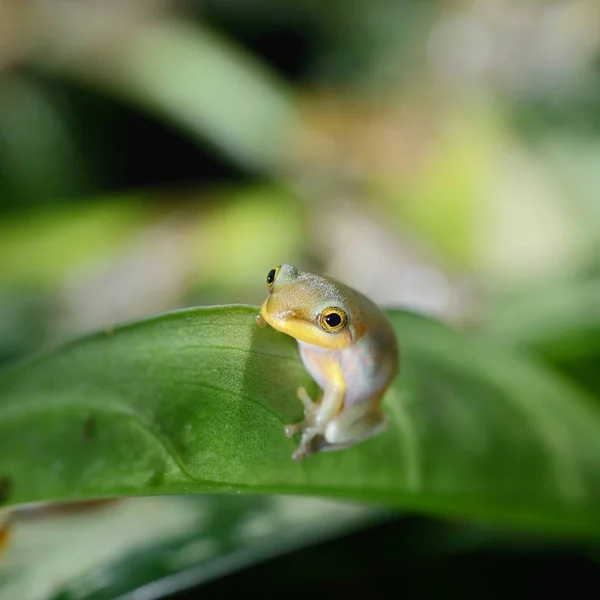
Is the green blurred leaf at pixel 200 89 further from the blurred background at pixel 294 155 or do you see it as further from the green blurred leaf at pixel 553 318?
the green blurred leaf at pixel 553 318

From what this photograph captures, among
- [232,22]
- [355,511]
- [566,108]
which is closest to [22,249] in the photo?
[232,22]

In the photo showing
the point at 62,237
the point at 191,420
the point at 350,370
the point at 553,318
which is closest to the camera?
the point at 191,420

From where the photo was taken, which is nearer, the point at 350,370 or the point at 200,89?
the point at 350,370

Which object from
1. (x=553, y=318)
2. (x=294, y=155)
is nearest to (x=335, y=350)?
(x=553, y=318)

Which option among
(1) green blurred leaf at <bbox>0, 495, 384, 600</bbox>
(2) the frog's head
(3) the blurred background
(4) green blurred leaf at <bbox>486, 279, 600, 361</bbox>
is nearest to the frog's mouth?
(2) the frog's head

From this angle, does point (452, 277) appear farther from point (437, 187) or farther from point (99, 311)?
point (99, 311)

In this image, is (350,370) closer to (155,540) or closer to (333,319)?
(333,319)

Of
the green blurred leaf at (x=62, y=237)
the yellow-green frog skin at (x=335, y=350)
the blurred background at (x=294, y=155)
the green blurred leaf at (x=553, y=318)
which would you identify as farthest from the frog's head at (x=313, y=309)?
the green blurred leaf at (x=62, y=237)
